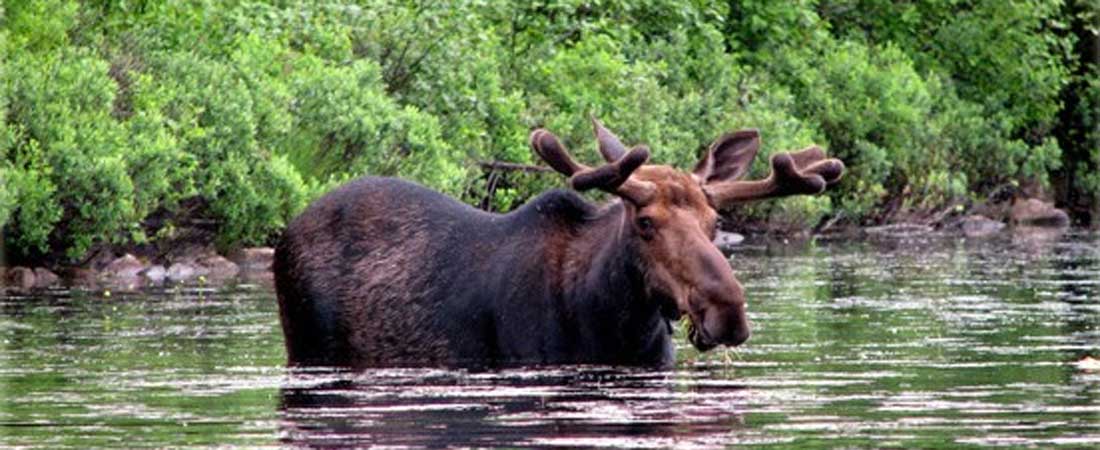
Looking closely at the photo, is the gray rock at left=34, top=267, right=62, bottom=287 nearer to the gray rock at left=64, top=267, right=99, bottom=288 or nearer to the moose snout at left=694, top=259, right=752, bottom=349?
the gray rock at left=64, top=267, right=99, bottom=288

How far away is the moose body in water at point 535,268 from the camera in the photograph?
12.6m

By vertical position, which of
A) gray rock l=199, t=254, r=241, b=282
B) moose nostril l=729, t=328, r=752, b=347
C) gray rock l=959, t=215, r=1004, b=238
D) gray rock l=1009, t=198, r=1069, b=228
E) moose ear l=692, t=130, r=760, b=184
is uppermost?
moose ear l=692, t=130, r=760, b=184

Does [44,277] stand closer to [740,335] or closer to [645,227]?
[645,227]

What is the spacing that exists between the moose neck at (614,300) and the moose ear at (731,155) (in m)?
0.63

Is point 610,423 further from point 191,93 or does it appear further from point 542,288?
point 191,93

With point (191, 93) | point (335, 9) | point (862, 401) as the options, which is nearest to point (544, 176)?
point (335, 9)

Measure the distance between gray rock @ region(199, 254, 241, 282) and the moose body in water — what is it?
11.4 m

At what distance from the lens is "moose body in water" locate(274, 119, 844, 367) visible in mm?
12625

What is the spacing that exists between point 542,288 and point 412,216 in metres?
1.16

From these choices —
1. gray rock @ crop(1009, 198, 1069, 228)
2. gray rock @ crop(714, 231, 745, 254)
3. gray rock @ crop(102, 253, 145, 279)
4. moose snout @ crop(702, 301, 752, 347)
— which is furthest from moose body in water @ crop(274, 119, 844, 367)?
gray rock @ crop(1009, 198, 1069, 228)

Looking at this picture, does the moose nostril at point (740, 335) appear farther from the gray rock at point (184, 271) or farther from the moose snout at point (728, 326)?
the gray rock at point (184, 271)

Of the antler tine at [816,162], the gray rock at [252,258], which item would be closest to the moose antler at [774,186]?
the antler tine at [816,162]

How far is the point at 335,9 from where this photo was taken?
3203 cm

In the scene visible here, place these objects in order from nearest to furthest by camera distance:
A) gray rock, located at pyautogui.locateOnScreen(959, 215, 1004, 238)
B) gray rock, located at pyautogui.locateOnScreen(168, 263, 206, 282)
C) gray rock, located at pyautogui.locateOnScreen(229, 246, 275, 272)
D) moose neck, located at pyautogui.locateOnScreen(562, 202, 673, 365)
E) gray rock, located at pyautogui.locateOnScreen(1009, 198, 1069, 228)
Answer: moose neck, located at pyautogui.locateOnScreen(562, 202, 673, 365)
gray rock, located at pyautogui.locateOnScreen(168, 263, 206, 282)
gray rock, located at pyautogui.locateOnScreen(229, 246, 275, 272)
gray rock, located at pyautogui.locateOnScreen(959, 215, 1004, 238)
gray rock, located at pyautogui.locateOnScreen(1009, 198, 1069, 228)
